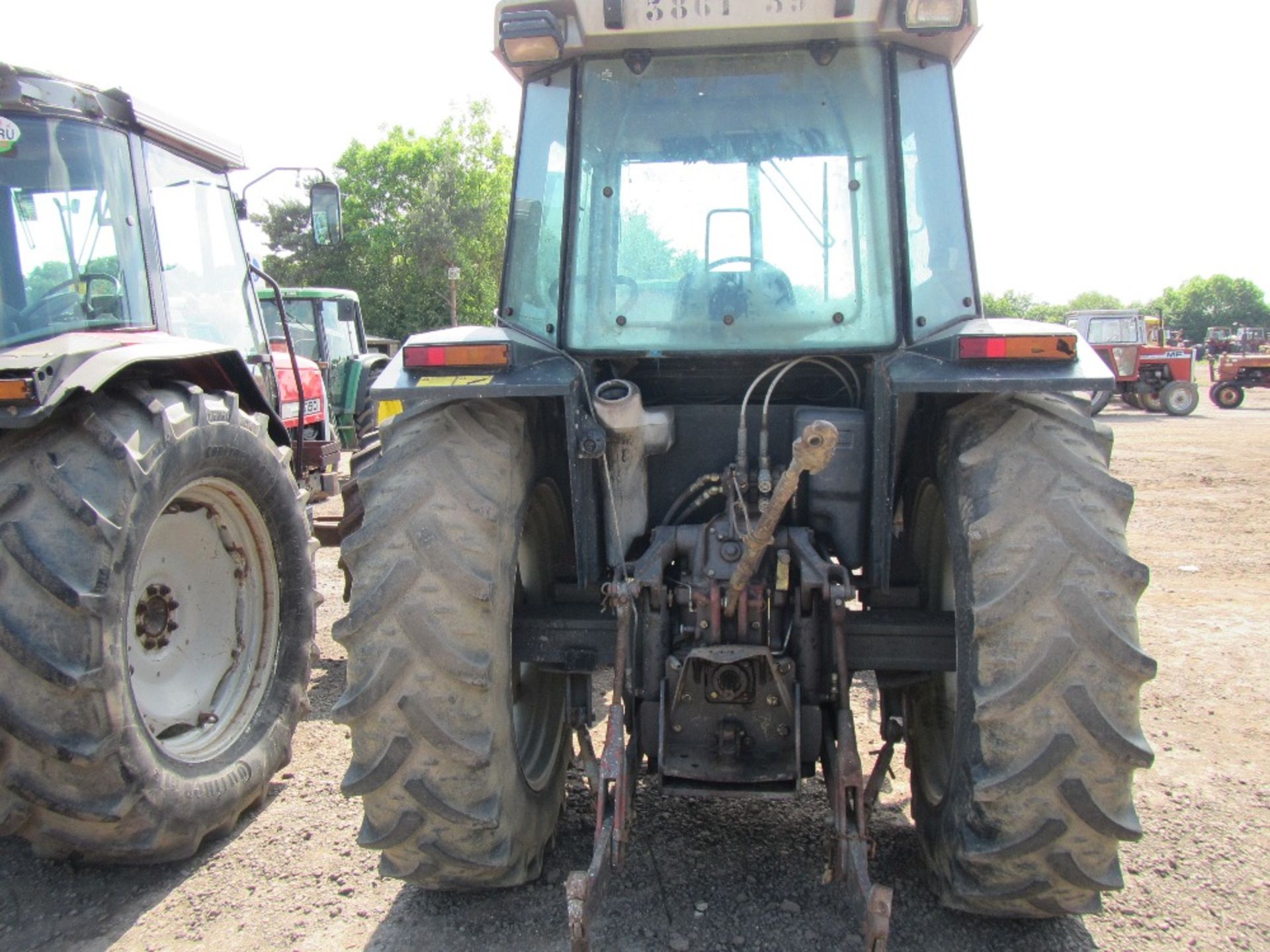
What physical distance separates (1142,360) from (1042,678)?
20424 mm

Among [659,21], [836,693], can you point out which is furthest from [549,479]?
[659,21]

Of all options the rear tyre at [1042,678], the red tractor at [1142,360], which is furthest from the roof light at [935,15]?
the red tractor at [1142,360]

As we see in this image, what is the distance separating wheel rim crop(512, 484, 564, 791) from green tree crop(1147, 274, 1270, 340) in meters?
72.8

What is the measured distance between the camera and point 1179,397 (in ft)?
65.4

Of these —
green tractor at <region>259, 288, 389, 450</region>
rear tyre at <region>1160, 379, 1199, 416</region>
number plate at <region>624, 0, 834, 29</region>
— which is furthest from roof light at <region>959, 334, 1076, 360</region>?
rear tyre at <region>1160, 379, 1199, 416</region>

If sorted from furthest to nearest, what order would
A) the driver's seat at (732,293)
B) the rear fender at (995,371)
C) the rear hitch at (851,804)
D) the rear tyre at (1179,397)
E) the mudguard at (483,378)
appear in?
1. the rear tyre at (1179,397)
2. the driver's seat at (732,293)
3. the mudguard at (483,378)
4. the rear fender at (995,371)
5. the rear hitch at (851,804)

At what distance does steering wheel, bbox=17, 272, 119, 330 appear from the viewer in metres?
3.33

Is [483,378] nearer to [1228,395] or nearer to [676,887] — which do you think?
[676,887]

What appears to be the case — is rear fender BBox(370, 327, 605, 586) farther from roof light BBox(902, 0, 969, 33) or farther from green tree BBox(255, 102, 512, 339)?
green tree BBox(255, 102, 512, 339)

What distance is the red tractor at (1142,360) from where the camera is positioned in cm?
1970

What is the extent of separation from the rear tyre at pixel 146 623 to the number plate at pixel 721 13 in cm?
181

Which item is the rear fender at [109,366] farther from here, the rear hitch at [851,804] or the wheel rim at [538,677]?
the rear hitch at [851,804]

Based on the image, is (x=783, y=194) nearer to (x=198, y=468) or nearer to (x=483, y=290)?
(x=198, y=468)

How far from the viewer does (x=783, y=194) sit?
2807 mm
